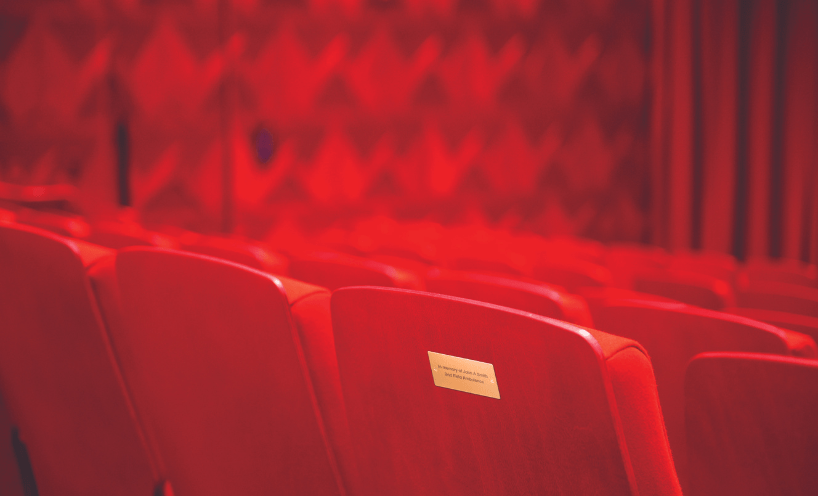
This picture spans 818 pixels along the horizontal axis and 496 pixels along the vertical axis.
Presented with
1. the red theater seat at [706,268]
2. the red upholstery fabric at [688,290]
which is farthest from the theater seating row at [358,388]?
the red theater seat at [706,268]

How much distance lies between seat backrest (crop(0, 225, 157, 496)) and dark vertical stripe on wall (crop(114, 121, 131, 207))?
12.8 feet

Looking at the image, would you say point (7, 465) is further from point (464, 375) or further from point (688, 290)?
point (688, 290)

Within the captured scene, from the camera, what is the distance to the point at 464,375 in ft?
1.77

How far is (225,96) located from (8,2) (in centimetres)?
144

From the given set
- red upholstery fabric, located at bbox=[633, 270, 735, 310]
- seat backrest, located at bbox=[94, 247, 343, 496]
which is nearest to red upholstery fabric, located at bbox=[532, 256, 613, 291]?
red upholstery fabric, located at bbox=[633, 270, 735, 310]

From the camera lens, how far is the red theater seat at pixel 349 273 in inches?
41.7

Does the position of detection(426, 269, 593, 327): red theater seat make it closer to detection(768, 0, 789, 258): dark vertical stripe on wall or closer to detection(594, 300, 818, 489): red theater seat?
detection(594, 300, 818, 489): red theater seat

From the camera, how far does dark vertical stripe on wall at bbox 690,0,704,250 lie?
601 cm

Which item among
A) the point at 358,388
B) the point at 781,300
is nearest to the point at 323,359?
the point at 358,388

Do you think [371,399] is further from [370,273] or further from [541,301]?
[370,273]

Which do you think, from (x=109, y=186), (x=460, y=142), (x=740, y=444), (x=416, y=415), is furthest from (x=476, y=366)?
(x=460, y=142)

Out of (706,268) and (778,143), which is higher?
(706,268)

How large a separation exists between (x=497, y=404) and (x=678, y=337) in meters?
0.54

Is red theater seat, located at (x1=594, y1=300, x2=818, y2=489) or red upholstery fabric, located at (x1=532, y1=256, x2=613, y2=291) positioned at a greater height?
red theater seat, located at (x1=594, y1=300, x2=818, y2=489)
